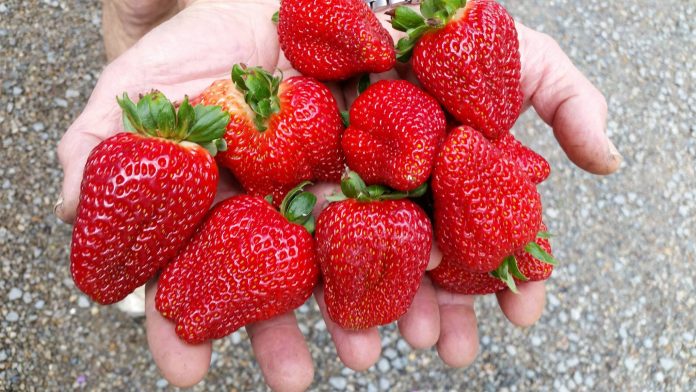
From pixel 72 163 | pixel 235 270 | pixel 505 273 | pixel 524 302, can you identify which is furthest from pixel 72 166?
pixel 524 302

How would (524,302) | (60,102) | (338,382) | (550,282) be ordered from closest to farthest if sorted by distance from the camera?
1. (524,302)
2. (338,382)
3. (550,282)
4. (60,102)

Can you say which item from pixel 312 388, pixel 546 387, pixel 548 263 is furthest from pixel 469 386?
pixel 548 263

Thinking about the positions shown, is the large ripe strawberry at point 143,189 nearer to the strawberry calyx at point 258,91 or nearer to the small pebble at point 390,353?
the strawberry calyx at point 258,91

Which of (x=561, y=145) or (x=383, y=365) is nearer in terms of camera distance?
(x=561, y=145)

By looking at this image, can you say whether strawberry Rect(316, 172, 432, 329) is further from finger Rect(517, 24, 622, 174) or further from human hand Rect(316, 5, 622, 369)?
finger Rect(517, 24, 622, 174)

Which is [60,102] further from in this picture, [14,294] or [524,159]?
[524,159]

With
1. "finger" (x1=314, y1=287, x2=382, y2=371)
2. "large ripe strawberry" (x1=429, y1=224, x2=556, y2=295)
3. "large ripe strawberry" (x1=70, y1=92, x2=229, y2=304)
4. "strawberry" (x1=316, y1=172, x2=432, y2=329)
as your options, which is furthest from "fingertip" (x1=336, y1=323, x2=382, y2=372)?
"large ripe strawberry" (x1=70, y1=92, x2=229, y2=304)

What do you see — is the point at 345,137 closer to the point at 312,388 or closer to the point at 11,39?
the point at 312,388
